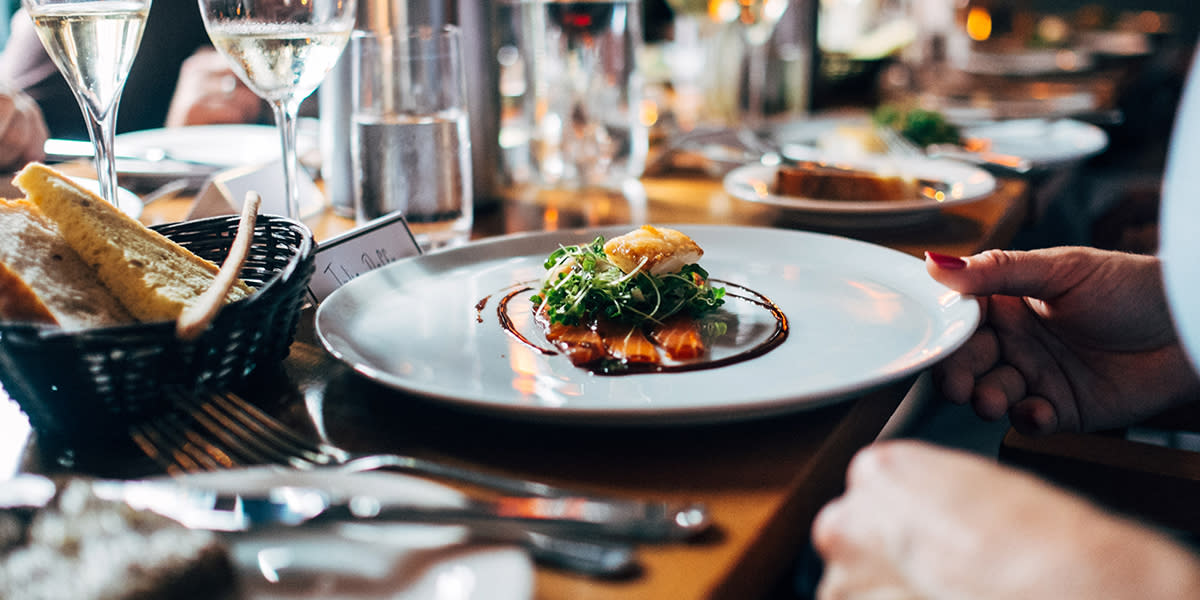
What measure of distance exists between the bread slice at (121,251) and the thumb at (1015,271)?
54cm

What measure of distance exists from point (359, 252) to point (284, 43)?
0.20m

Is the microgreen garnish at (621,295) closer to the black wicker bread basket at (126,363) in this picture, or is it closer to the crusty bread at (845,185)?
the black wicker bread basket at (126,363)

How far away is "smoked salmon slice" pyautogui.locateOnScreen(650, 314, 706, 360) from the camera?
2.12 feet

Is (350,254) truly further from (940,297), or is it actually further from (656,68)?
(656,68)

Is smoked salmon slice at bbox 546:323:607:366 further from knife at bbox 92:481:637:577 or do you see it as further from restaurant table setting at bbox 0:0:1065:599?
knife at bbox 92:481:637:577

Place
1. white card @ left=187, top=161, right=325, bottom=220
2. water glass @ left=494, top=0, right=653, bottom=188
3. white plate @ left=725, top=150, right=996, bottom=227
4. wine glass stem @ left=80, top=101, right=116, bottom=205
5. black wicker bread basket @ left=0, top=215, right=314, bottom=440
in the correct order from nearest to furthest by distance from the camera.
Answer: black wicker bread basket @ left=0, top=215, right=314, bottom=440 < wine glass stem @ left=80, top=101, right=116, bottom=205 < white card @ left=187, top=161, right=325, bottom=220 < white plate @ left=725, top=150, right=996, bottom=227 < water glass @ left=494, top=0, right=653, bottom=188

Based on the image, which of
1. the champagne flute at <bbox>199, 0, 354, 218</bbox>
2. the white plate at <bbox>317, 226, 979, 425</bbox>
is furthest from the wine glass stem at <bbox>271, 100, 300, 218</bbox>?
the white plate at <bbox>317, 226, 979, 425</bbox>

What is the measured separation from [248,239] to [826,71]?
247cm

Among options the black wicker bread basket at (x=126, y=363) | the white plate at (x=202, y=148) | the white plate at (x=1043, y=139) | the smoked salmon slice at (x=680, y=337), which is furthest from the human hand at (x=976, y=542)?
the white plate at (x=1043, y=139)

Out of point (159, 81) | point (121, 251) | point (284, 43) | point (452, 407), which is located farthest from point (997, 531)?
point (159, 81)

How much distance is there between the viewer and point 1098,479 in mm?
799

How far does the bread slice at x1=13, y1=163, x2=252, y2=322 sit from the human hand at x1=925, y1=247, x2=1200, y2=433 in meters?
0.61

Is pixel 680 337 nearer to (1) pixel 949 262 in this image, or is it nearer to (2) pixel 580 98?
(1) pixel 949 262

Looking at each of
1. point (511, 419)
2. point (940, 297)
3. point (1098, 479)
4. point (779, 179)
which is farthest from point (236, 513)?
point (779, 179)
